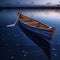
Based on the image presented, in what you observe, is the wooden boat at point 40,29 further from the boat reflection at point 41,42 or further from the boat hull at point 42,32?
the boat reflection at point 41,42

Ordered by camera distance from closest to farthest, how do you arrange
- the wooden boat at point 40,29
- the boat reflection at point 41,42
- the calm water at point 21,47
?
the calm water at point 21,47 < the boat reflection at point 41,42 < the wooden boat at point 40,29

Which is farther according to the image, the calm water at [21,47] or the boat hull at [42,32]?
the boat hull at [42,32]

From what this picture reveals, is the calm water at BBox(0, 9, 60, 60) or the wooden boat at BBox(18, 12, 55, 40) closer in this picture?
the calm water at BBox(0, 9, 60, 60)

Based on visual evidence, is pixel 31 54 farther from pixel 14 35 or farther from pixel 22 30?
pixel 22 30

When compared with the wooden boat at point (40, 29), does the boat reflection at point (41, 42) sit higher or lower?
lower

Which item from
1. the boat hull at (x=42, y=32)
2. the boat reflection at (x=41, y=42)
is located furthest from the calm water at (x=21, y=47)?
the boat hull at (x=42, y=32)

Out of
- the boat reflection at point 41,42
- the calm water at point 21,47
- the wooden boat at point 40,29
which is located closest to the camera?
the calm water at point 21,47

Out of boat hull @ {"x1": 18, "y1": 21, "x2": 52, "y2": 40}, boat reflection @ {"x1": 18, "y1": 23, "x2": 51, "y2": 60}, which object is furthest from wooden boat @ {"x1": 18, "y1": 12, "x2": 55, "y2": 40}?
boat reflection @ {"x1": 18, "y1": 23, "x2": 51, "y2": 60}

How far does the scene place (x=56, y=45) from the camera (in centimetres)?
635

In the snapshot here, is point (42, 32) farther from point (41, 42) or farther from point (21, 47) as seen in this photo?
point (21, 47)

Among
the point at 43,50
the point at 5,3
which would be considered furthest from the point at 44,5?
the point at 43,50

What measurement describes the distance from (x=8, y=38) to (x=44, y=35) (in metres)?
1.31

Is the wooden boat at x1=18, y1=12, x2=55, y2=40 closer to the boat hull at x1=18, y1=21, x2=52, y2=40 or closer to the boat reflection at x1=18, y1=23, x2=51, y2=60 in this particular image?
the boat hull at x1=18, y1=21, x2=52, y2=40

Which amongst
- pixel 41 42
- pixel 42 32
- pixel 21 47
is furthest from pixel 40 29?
pixel 21 47
